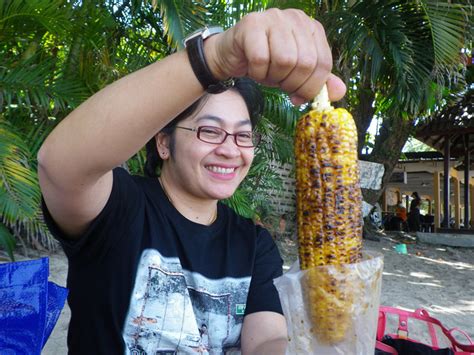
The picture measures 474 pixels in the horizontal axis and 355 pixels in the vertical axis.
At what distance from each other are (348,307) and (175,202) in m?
0.76

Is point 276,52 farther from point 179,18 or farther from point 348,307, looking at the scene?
point 179,18

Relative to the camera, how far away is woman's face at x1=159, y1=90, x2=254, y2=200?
1484 millimetres

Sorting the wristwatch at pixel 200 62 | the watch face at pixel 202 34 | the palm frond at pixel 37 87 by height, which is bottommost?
the wristwatch at pixel 200 62

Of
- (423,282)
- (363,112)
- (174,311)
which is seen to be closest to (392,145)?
(363,112)

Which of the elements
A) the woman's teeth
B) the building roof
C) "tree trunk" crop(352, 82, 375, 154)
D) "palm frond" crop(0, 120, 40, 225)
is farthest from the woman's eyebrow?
the building roof

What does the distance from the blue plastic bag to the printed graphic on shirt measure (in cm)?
25

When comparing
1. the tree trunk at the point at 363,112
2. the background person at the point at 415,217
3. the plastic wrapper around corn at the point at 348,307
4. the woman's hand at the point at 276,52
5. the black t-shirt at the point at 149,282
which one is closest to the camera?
the woman's hand at the point at 276,52

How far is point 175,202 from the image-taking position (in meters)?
1.57

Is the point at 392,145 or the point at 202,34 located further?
the point at 392,145

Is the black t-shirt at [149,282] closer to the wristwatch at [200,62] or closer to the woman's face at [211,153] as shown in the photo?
the woman's face at [211,153]

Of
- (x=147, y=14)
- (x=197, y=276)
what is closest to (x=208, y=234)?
(x=197, y=276)

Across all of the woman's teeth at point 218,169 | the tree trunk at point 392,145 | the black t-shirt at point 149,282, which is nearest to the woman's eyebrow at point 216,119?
the woman's teeth at point 218,169

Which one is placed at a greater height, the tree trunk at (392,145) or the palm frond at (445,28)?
the palm frond at (445,28)

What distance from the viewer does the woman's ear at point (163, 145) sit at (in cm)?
159
